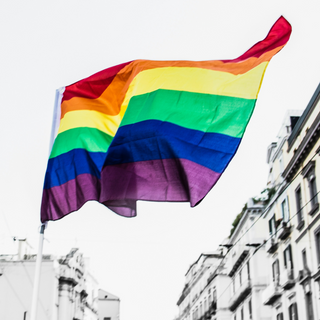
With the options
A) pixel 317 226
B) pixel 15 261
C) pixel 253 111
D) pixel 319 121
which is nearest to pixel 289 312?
pixel 317 226

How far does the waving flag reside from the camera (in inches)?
383

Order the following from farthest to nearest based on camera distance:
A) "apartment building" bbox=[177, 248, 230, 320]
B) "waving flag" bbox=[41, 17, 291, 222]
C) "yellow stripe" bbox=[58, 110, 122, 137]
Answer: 1. "apartment building" bbox=[177, 248, 230, 320]
2. "yellow stripe" bbox=[58, 110, 122, 137]
3. "waving flag" bbox=[41, 17, 291, 222]

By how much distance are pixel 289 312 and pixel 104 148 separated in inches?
1095

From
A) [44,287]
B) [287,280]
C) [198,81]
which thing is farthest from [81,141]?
[44,287]

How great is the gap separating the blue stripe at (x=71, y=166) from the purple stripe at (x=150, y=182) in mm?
489

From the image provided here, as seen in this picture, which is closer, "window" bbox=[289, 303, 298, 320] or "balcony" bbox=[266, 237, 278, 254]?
"window" bbox=[289, 303, 298, 320]

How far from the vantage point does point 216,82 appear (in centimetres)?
1034

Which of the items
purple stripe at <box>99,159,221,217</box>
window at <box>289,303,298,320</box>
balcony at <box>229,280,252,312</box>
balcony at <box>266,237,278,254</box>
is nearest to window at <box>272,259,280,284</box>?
balcony at <box>266,237,278,254</box>

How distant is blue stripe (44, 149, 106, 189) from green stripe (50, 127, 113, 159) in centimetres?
8

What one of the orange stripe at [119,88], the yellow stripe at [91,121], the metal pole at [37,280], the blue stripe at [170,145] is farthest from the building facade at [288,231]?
the metal pole at [37,280]

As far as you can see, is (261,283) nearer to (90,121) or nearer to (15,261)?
(15,261)

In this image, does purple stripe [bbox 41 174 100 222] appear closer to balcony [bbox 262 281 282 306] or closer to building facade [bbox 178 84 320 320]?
building facade [bbox 178 84 320 320]

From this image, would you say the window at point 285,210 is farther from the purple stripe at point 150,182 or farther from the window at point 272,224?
the purple stripe at point 150,182

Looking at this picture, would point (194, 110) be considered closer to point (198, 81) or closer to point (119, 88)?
point (198, 81)
